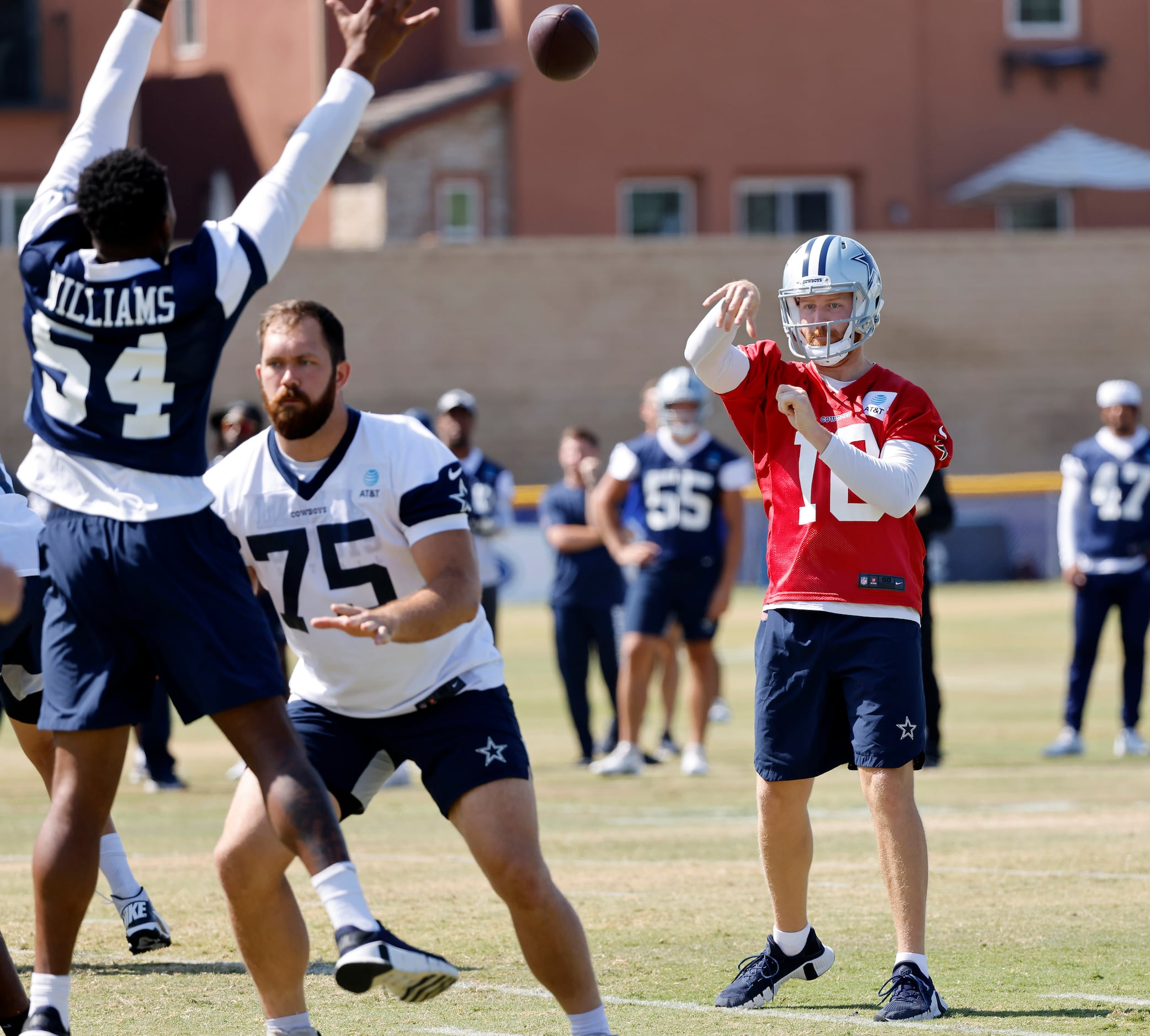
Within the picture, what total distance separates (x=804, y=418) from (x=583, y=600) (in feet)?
25.4

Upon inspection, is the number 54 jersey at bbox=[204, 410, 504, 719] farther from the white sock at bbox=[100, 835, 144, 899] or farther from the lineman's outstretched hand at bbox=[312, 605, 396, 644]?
the white sock at bbox=[100, 835, 144, 899]

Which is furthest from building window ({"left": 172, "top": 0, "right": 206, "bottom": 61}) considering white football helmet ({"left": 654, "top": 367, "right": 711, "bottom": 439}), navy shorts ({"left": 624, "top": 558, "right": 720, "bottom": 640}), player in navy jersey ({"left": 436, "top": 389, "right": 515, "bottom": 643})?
navy shorts ({"left": 624, "top": 558, "right": 720, "bottom": 640})

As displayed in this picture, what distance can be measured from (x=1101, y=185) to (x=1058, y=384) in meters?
3.40

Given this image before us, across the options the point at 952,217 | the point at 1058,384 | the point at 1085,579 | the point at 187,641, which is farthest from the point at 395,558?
the point at 952,217

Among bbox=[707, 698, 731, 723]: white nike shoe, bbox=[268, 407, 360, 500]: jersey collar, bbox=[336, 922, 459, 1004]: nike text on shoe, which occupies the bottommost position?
bbox=[707, 698, 731, 723]: white nike shoe

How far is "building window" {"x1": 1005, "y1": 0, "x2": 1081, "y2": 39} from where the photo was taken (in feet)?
120

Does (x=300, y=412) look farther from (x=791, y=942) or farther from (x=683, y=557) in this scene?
(x=683, y=557)

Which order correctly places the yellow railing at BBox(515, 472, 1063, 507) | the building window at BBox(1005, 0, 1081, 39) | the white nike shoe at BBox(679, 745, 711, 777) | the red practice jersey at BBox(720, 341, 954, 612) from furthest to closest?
the building window at BBox(1005, 0, 1081, 39)
the yellow railing at BBox(515, 472, 1063, 507)
the white nike shoe at BBox(679, 745, 711, 777)
the red practice jersey at BBox(720, 341, 954, 612)

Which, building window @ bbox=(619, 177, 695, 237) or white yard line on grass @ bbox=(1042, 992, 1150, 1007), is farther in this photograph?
building window @ bbox=(619, 177, 695, 237)

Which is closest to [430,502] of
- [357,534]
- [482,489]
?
[357,534]

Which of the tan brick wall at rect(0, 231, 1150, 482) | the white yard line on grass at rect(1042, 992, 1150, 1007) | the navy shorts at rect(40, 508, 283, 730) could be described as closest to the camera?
the navy shorts at rect(40, 508, 283, 730)

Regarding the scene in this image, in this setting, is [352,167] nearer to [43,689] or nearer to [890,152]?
[890,152]

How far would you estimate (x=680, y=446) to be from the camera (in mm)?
12359

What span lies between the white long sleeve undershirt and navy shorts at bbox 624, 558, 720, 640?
20.6ft
